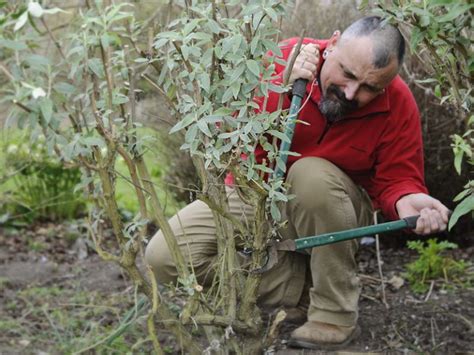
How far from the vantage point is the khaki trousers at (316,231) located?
343 centimetres

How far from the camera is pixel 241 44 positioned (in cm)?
252

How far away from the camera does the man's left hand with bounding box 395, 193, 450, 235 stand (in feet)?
10.4

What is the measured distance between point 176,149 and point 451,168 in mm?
1444

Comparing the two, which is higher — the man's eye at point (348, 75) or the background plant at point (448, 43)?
the background plant at point (448, 43)

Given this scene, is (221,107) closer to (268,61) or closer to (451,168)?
(268,61)

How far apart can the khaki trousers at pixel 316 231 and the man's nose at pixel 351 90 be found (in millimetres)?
292

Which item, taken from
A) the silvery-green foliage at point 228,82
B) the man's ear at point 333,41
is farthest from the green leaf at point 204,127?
the man's ear at point 333,41

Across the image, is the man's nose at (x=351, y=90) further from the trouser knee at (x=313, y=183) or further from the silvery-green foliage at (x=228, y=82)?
the silvery-green foliage at (x=228, y=82)

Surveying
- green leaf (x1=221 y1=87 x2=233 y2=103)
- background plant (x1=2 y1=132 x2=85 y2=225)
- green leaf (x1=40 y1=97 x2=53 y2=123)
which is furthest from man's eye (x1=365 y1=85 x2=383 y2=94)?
background plant (x1=2 y1=132 x2=85 y2=225)

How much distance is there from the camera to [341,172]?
11.8ft

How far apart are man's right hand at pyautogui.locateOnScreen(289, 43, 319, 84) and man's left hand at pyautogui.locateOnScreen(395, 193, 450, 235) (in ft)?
2.06

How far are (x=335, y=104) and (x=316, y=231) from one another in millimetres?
487

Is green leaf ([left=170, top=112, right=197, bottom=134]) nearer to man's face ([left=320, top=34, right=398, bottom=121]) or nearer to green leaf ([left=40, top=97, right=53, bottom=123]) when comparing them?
green leaf ([left=40, top=97, right=53, bottom=123])

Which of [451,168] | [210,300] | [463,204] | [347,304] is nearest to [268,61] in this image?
[463,204]
